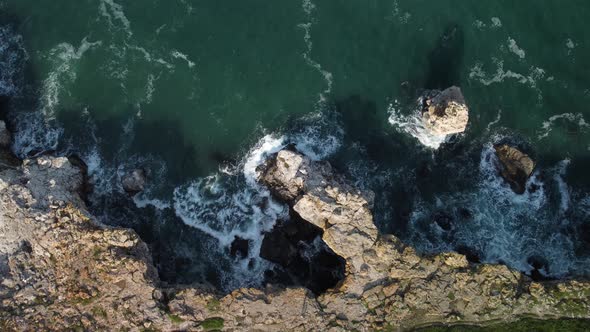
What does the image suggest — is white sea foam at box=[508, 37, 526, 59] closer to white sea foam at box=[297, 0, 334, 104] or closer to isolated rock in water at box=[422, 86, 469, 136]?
isolated rock in water at box=[422, 86, 469, 136]

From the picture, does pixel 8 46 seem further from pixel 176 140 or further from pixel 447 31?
pixel 447 31

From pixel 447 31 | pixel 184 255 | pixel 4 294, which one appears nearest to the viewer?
pixel 4 294

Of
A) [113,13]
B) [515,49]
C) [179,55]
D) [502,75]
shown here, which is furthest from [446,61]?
[113,13]

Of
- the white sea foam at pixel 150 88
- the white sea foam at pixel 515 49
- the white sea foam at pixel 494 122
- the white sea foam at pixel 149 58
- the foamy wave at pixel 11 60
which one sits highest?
the white sea foam at pixel 515 49

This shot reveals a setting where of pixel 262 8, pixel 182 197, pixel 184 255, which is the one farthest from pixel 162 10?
pixel 184 255

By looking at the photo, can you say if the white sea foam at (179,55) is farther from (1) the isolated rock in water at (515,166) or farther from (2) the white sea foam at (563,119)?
(2) the white sea foam at (563,119)

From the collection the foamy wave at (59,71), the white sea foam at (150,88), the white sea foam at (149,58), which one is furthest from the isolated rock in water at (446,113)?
the foamy wave at (59,71)

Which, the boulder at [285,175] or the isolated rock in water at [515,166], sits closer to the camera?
the boulder at [285,175]
